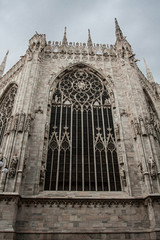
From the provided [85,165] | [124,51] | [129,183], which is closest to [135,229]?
[129,183]

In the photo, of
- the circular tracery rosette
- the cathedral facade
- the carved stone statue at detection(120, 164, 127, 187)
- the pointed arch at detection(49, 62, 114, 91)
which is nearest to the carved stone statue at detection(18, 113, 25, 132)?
the cathedral facade

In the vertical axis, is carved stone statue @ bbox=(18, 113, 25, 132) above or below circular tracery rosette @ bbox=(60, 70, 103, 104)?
below

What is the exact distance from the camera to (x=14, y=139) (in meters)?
14.0

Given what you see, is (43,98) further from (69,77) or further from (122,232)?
(122,232)

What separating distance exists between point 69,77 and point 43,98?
4395mm

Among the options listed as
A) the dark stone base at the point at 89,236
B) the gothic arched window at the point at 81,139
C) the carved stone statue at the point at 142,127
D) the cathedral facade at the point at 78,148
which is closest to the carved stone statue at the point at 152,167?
the cathedral facade at the point at 78,148

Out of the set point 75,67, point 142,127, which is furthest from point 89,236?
point 75,67

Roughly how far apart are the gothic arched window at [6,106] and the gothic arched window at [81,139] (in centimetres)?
486

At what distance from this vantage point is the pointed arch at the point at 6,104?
1898 centimetres

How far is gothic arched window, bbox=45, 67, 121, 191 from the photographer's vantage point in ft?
47.1

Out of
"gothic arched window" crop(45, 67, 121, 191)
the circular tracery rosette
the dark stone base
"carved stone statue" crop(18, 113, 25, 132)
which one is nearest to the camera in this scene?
the dark stone base

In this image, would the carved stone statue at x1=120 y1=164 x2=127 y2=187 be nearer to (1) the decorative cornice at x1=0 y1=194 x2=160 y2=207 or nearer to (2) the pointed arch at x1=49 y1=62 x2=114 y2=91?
(1) the decorative cornice at x1=0 y1=194 x2=160 y2=207

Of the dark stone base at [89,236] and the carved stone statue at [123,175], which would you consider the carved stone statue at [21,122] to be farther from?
the carved stone statue at [123,175]

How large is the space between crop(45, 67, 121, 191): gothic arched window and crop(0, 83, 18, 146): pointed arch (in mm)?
4847
